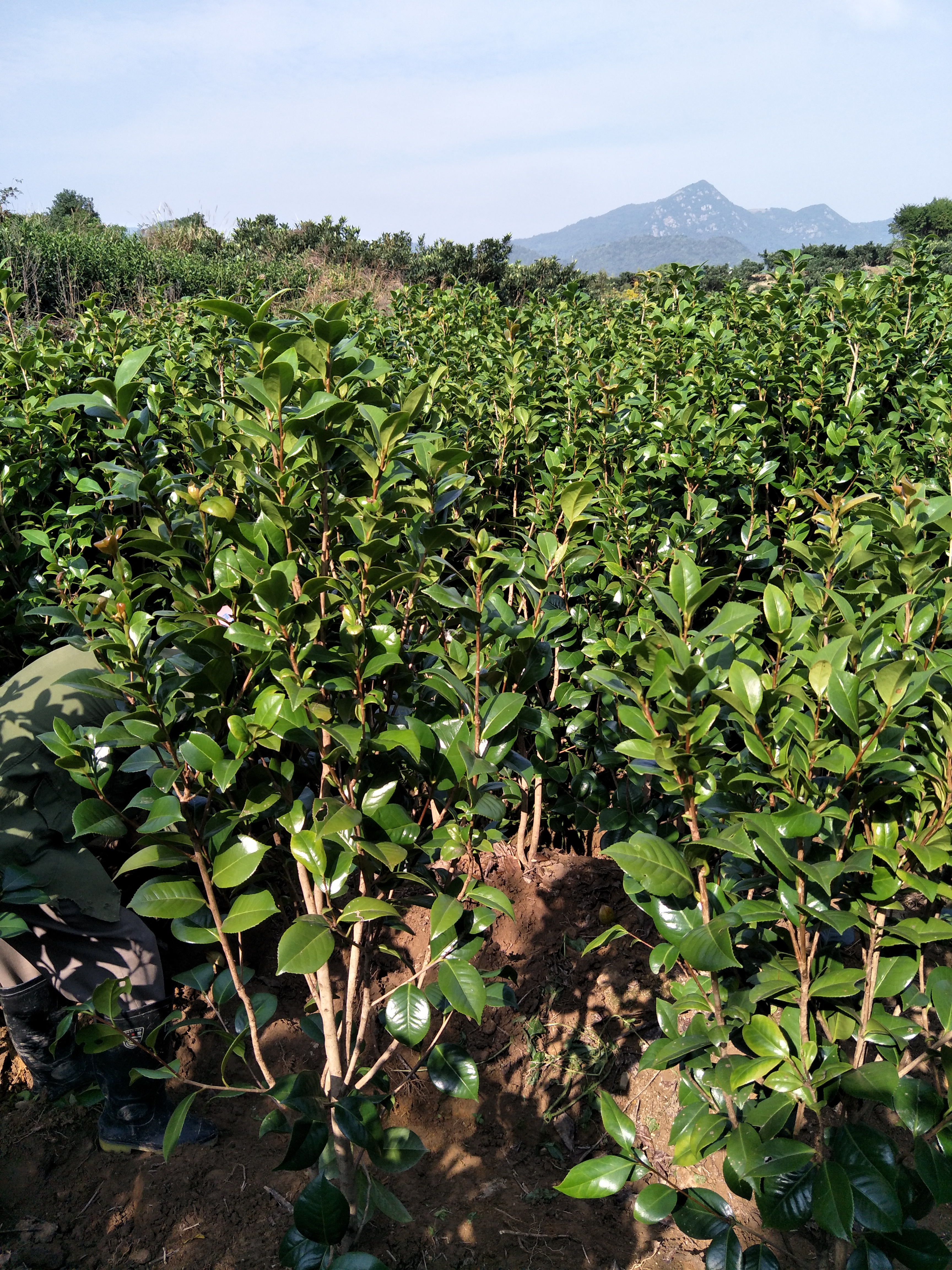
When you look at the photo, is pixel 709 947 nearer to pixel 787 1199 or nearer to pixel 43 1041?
pixel 787 1199

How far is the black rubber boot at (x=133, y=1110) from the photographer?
8.70ft

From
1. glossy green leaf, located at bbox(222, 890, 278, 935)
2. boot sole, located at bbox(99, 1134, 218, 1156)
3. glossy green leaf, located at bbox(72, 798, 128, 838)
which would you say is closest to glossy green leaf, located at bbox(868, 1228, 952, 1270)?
glossy green leaf, located at bbox(222, 890, 278, 935)

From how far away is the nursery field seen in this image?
1571 mm

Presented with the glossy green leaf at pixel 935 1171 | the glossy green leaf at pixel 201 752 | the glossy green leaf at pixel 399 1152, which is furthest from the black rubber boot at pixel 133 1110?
the glossy green leaf at pixel 935 1171

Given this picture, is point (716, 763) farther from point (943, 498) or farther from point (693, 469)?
point (693, 469)

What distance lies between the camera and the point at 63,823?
265cm

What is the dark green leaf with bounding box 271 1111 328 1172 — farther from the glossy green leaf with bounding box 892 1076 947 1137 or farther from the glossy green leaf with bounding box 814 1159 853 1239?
the glossy green leaf with bounding box 892 1076 947 1137

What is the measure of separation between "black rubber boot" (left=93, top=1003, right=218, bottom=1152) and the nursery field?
0.06 m

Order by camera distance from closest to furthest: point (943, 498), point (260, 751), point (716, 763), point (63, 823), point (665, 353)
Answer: point (716, 763), point (260, 751), point (943, 498), point (63, 823), point (665, 353)

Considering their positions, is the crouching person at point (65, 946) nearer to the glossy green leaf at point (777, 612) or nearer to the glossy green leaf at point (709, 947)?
the glossy green leaf at point (709, 947)

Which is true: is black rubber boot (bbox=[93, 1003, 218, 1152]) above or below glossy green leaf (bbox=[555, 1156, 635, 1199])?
below

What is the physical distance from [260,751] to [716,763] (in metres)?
1.00

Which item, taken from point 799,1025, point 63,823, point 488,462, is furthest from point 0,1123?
point 488,462

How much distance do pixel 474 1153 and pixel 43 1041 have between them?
140cm
